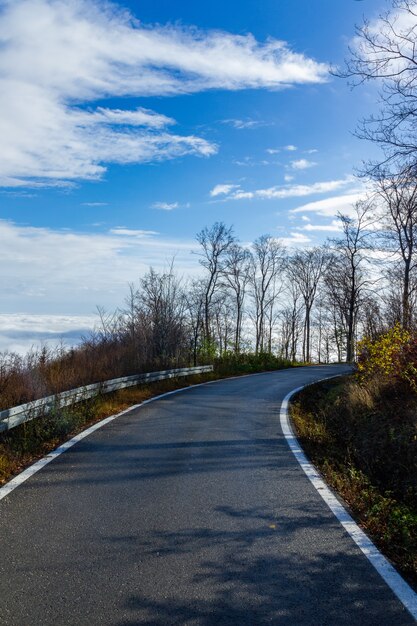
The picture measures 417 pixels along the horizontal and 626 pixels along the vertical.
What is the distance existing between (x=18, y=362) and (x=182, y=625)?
8.76 meters

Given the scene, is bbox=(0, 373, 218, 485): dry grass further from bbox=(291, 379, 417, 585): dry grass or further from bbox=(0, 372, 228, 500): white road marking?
bbox=(291, 379, 417, 585): dry grass

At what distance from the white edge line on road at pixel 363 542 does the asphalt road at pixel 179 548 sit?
89 millimetres

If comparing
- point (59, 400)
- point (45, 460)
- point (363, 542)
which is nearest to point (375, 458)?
point (363, 542)

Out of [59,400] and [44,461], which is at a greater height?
[59,400]

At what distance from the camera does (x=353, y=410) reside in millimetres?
12445

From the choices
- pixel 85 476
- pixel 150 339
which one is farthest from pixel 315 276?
pixel 85 476

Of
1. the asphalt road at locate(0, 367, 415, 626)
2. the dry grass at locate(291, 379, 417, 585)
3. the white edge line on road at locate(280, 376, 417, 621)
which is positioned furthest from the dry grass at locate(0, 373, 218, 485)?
the dry grass at locate(291, 379, 417, 585)

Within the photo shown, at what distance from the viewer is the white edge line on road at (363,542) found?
373cm

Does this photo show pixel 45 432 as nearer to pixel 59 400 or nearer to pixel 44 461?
pixel 59 400

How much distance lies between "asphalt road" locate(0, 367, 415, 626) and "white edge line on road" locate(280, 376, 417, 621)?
9cm

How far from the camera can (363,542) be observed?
4738 mm

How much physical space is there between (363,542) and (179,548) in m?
1.60

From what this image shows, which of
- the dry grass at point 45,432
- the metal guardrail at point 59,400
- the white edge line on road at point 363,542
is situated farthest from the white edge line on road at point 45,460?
the white edge line on road at point 363,542

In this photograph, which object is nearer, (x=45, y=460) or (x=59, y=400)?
(x=45, y=460)
